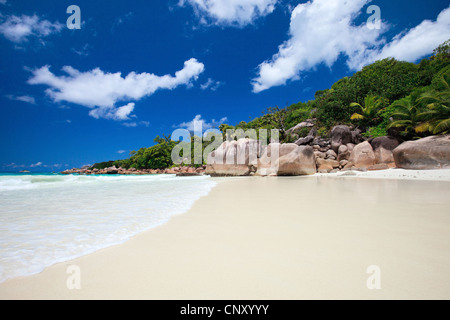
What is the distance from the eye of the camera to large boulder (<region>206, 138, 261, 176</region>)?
18094 mm

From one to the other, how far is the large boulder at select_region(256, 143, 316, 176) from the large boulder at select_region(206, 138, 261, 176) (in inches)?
98.8

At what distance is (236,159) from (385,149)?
1101 cm

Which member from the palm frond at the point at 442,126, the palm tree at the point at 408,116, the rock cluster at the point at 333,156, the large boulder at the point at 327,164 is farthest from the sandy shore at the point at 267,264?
the large boulder at the point at 327,164

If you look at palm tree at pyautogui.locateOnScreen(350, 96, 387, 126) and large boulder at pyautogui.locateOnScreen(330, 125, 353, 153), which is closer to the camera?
large boulder at pyautogui.locateOnScreen(330, 125, 353, 153)

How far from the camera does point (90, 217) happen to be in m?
3.04

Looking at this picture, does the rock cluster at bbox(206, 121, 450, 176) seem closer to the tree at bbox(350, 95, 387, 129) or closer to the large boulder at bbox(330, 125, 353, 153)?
the large boulder at bbox(330, 125, 353, 153)

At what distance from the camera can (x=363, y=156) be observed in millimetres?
14070

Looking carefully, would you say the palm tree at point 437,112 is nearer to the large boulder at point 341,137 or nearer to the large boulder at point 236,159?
the large boulder at point 341,137

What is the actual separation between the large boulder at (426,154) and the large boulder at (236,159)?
9.99m

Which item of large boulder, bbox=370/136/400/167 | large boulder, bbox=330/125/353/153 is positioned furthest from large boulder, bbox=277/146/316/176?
large boulder, bbox=370/136/400/167
